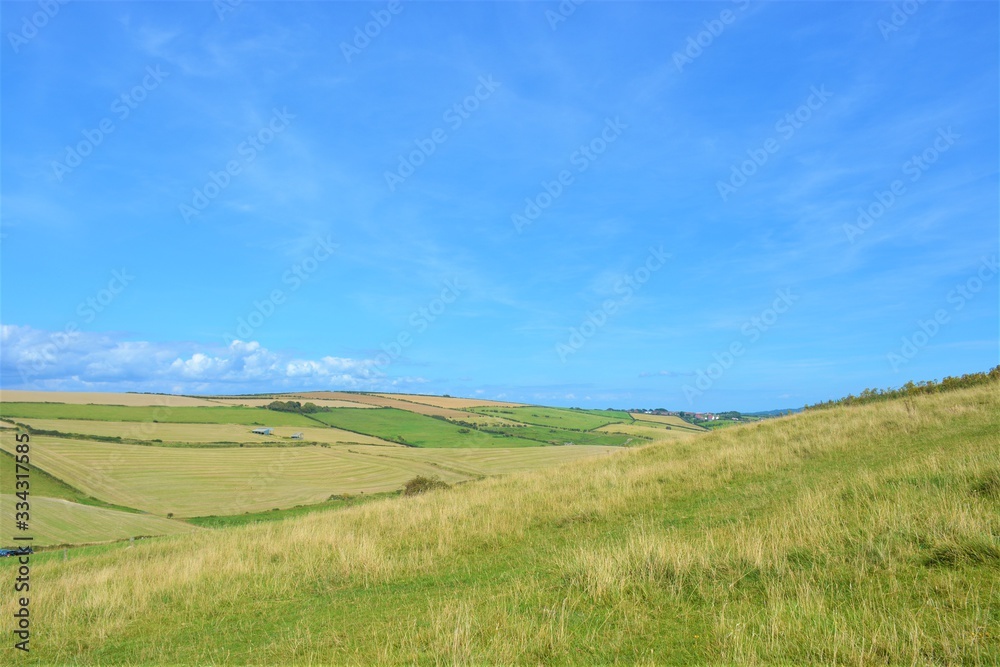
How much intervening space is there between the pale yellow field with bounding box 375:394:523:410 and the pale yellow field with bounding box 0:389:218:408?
57974mm

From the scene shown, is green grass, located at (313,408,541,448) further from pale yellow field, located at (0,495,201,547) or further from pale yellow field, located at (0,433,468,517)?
pale yellow field, located at (0,495,201,547)

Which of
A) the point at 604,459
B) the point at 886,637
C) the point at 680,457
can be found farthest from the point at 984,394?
the point at 886,637

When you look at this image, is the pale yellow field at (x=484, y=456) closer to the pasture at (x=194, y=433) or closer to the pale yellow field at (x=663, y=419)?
the pasture at (x=194, y=433)

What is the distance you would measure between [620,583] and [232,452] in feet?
299

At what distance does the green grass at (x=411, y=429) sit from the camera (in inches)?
4289

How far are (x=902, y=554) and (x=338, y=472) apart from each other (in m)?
78.2

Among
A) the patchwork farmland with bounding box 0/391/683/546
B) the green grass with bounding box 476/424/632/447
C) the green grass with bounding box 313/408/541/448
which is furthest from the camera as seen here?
the green grass with bounding box 313/408/541/448

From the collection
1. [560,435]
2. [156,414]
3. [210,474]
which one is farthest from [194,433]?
[560,435]

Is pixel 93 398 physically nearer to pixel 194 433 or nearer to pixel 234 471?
pixel 194 433

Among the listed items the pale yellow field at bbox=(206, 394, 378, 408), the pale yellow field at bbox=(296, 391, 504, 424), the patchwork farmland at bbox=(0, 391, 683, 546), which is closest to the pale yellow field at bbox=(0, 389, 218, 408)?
the patchwork farmland at bbox=(0, 391, 683, 546)

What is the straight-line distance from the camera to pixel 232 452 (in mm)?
85000

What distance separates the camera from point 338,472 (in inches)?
3041

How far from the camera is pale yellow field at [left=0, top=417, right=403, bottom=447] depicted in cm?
8794

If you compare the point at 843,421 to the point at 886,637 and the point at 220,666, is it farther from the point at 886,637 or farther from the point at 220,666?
the point at 220,666
